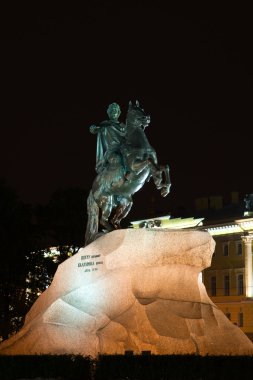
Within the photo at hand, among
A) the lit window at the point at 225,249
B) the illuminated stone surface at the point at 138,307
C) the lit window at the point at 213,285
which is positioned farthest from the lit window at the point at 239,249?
the illuminated stone surface at the point at 138,307

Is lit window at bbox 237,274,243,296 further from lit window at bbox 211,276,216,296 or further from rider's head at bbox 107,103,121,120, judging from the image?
rider's head at bbox 107,103,121,120

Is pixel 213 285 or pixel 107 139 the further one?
pixel 213 285

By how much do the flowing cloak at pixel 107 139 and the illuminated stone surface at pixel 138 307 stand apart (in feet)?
6.69

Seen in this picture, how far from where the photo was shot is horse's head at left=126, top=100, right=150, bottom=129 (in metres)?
21.1

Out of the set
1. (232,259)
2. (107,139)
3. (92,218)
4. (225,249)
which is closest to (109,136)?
(107,139)

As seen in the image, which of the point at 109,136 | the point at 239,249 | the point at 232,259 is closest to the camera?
the point at 109,136

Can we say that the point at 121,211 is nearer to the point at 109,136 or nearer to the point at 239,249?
the point at 109,136

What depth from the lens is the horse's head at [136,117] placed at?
21.1 meters

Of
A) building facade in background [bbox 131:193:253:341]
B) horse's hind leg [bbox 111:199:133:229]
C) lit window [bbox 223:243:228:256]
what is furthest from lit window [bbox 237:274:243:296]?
horse's hind leg [bbox 111:199:133:229]

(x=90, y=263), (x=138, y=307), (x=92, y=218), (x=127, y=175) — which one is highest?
(x=127, y=175)

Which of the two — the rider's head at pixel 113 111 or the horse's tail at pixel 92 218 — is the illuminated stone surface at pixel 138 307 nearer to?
the horse's tail at pixel 92 218

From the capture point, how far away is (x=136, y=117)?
21.1 metres

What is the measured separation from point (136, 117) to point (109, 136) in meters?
1.04
